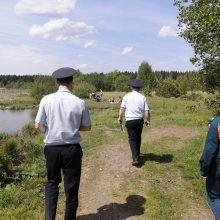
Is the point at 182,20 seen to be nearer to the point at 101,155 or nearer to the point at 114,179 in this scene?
the point at 101,155

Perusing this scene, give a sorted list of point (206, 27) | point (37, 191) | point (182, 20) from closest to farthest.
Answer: point (37, 191), point (206, 27), point (182, 20)

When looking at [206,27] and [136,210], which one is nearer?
[136,210]

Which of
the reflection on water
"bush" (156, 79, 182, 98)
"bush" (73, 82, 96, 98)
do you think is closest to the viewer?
the reflection on water

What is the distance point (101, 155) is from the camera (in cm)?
1215

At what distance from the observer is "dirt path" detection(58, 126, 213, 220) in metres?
7.71

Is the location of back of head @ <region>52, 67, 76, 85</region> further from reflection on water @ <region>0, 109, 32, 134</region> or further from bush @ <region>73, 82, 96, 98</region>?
bush @ <region>73, 82, 96, 98</region>

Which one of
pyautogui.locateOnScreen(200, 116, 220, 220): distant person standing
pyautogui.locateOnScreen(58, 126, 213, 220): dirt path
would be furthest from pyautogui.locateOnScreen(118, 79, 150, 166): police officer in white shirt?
pyautogui.locateOnScreen(200, 116, 220, 220): distant person standing

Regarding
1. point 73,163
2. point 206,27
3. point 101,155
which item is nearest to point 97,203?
point 73,163

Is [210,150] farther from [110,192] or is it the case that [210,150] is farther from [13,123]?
[13,123]

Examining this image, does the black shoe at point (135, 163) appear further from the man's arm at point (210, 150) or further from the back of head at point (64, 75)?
the man's arm at point (210, 150)

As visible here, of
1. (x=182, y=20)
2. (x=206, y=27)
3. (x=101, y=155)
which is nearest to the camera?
(x=101, y=155)

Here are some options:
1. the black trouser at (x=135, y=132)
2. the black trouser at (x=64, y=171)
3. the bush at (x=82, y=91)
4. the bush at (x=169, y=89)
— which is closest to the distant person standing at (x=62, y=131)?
the black trouser at (x=64, y=171)

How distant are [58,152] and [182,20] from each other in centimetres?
1575

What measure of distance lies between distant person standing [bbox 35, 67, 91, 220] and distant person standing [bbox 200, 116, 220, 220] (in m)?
2.17
